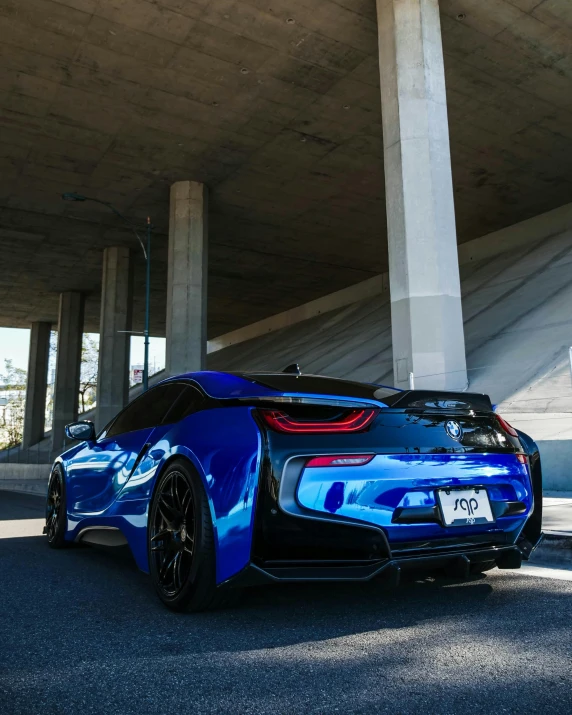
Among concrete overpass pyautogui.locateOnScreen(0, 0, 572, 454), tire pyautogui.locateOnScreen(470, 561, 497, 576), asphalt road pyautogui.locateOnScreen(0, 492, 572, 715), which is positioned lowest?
asphalt road pyautogui.locateOnScreen(0, 492, 572, 715)

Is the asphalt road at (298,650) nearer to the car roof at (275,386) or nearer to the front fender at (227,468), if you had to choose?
the front fender at (227,468)

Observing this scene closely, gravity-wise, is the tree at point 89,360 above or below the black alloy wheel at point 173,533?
above

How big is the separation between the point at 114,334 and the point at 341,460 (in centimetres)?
2553

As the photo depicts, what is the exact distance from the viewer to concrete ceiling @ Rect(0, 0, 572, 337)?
13.5 meters

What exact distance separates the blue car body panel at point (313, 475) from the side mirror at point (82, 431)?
1349mm

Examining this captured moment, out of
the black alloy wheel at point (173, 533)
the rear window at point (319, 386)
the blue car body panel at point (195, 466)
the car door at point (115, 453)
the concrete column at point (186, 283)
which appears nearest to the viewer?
the blue car body panel at point (195, 466)

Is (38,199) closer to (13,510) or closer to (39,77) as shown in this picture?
(39,77)

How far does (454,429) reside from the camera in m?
3.05

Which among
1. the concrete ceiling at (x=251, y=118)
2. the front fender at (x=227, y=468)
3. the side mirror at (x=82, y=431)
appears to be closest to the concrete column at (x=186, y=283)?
the concrete ceiling at (x=251, y=118)

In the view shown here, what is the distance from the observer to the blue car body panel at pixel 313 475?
2.69m

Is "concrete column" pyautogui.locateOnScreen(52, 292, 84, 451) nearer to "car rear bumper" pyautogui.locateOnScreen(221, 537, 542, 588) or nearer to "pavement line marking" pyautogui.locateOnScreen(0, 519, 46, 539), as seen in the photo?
"pavement line marking" pyautogui.locateOnScreen(0, 519, 46, 539)

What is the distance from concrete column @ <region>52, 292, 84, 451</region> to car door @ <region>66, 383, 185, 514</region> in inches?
1263

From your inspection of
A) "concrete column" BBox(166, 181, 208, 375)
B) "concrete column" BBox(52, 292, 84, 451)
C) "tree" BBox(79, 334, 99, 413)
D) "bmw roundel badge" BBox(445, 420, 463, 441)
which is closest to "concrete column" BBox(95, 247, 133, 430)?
"concrete column" BBox(166, 181, 208, 375)

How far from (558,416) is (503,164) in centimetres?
1385
